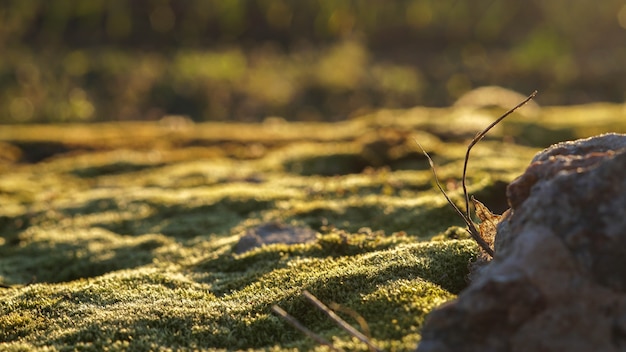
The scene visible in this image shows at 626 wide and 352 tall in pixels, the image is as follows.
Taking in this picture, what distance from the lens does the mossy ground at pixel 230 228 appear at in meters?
6.93

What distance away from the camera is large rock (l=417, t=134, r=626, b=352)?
5113mm

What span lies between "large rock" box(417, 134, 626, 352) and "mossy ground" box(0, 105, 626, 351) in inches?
32.1

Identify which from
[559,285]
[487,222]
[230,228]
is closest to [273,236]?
[230,228]

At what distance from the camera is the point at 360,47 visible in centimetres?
5119

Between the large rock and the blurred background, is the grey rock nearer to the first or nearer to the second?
the large rock

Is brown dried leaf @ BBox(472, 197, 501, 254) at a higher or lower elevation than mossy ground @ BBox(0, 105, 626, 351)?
higher

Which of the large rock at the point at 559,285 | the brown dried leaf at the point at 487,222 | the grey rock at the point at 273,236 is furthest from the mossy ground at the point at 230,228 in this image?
the large rock at the point at 559,285

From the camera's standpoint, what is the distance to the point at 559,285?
5195 millimetres

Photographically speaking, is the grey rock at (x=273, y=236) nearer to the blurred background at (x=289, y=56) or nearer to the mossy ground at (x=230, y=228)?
the mossy ground at (x=230, y=228)

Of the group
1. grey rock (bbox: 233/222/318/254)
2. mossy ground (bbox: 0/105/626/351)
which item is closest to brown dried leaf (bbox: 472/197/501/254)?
mossy ground (bbox: 0/105/626/351)

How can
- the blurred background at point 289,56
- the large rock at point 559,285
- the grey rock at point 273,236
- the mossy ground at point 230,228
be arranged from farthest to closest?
the blurred background at point 289,56
the grey rock at point 273,236
the mossy ground at point 230,228
the large rock at point 559,285

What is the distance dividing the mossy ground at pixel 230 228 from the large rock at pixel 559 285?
0.82 metres

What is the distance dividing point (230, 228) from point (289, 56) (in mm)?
40263

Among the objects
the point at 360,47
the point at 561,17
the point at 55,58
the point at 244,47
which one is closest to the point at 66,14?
the point at 55,58
